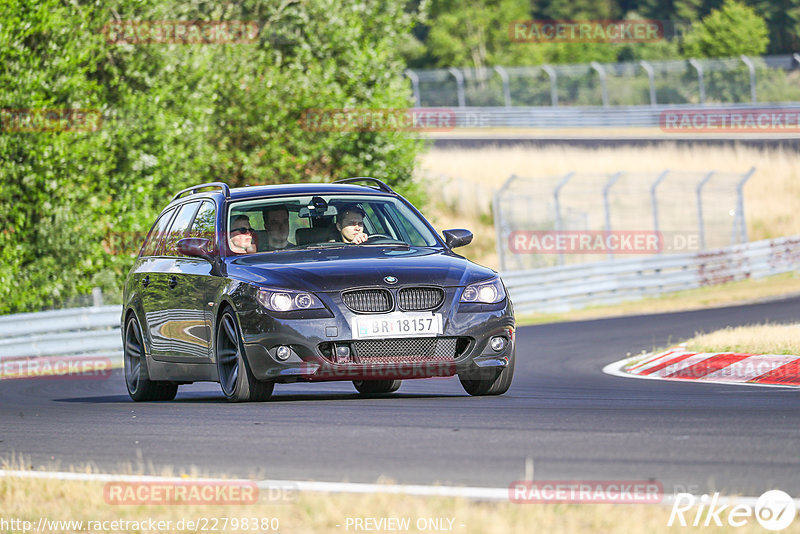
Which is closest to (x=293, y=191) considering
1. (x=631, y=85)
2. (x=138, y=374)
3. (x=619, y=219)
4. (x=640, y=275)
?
(x=138, y=374)

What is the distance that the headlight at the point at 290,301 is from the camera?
30.4 ft

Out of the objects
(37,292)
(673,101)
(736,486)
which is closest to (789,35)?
(673,101)

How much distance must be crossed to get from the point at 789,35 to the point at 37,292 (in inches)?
2683

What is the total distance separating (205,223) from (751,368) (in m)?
5.05

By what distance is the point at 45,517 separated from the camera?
18.2 ft

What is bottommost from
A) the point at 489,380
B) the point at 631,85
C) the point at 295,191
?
the point at 631,85

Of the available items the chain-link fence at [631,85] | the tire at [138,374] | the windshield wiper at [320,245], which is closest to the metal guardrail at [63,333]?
the tire at [138,374]

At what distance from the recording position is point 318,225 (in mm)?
10578

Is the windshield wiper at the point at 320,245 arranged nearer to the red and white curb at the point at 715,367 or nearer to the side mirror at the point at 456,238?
the side mirror at the point at 456,238

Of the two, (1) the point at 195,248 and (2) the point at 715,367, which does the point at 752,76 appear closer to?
(2) the point at 715,367

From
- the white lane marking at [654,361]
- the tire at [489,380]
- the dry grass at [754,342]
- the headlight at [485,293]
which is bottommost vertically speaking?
the white lane marking at [654,361]

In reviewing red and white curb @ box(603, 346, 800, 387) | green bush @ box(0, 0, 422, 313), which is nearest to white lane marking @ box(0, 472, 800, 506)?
red and white curb @ box(603, 346, 800, 387)

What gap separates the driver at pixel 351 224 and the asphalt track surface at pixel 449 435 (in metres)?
1.21

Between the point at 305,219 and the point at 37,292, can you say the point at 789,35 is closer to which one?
the point at 37,292
